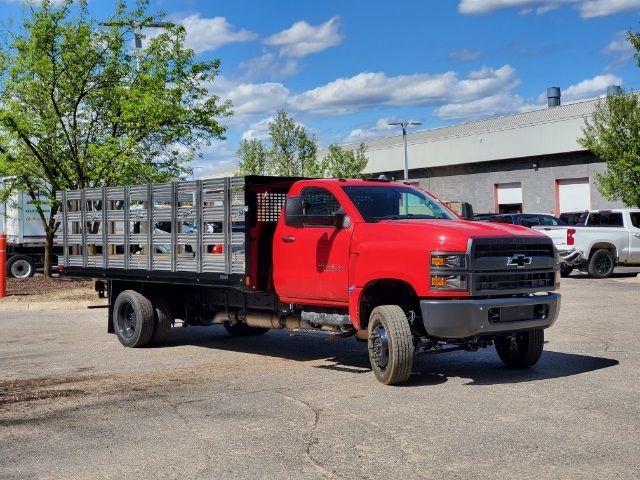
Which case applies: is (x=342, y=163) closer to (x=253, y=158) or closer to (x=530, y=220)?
(x=253, y=158)

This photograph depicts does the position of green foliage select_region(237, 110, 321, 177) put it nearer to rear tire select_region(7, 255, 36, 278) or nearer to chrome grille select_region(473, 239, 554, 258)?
rear tire select_region(7, 255, 36, 278)

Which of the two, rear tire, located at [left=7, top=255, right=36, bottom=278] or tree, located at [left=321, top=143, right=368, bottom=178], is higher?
tree, located at [left=321, top=143, right=368, bottom=178]

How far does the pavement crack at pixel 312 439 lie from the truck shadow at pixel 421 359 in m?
1.37

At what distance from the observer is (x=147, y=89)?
2034 centimetres

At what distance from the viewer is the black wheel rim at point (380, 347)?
8.86 meters

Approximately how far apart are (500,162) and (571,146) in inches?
227

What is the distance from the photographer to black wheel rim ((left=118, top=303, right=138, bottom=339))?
12.2m

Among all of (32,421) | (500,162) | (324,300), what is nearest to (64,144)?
(324,300)

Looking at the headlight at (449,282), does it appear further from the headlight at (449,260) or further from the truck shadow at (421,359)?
the truck shadow at (421,359)

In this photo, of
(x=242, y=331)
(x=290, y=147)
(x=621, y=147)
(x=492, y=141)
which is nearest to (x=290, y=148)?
(x=290, y=147)

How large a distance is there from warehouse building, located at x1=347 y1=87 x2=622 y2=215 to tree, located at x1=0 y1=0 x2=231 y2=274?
2339 centimetres

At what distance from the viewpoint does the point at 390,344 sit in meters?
8.67

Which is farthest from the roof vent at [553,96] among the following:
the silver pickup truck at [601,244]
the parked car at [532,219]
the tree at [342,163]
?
the silver pickup truck at [601,244]

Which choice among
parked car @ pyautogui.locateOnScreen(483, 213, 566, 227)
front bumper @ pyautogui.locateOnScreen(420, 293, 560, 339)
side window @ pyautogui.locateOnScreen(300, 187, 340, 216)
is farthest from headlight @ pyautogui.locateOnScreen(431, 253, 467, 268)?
parked car @ pyautogui.locateOnScreen(483, 213, 566, 227)
